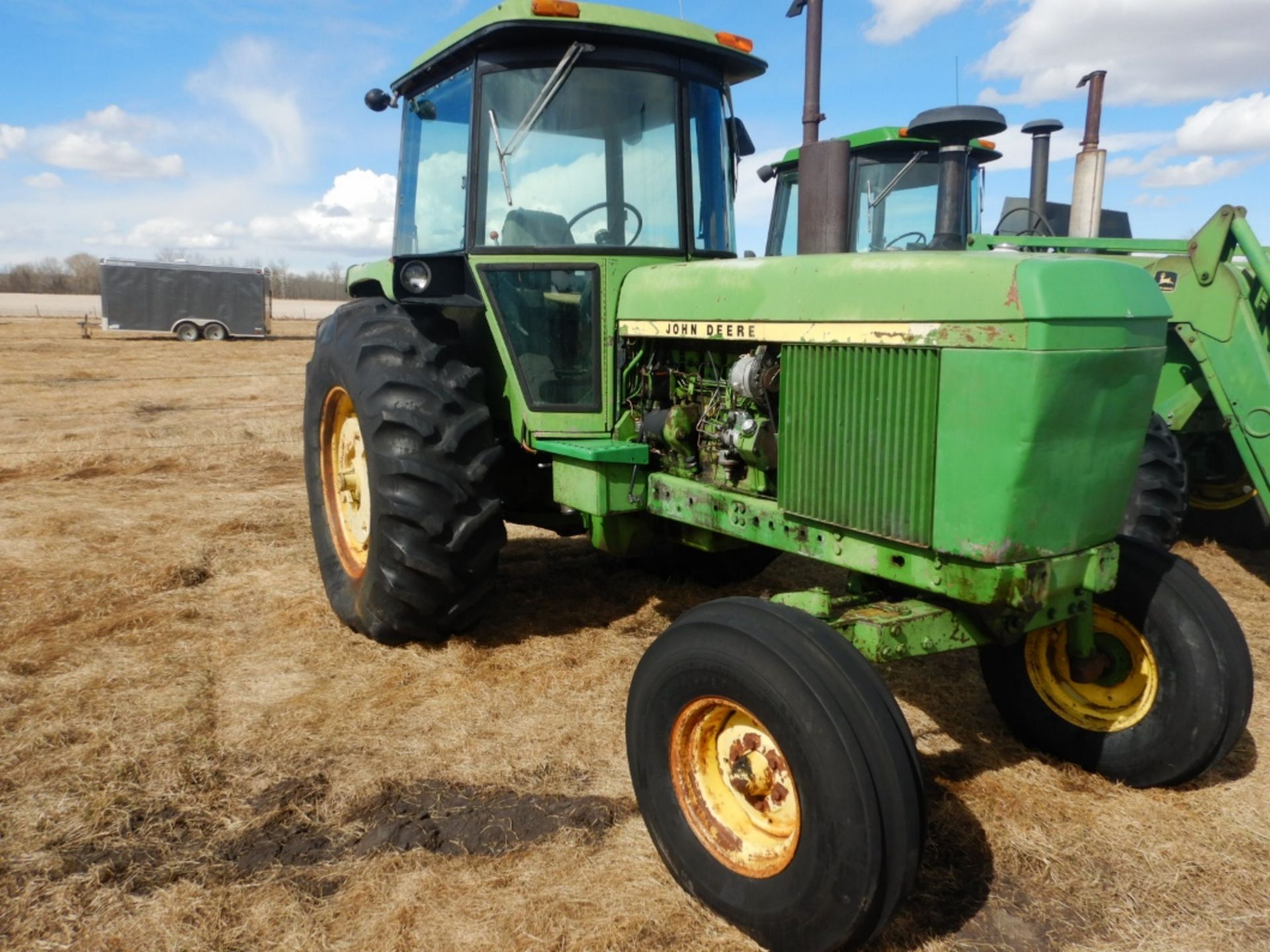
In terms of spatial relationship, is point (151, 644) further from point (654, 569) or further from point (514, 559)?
point (654, 569)

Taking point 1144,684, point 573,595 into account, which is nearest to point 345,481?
point 573,595

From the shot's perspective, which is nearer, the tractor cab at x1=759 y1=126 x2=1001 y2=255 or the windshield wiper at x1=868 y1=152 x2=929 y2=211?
the windshield wiper at x1=868 y1=152 x2=929 y2=211

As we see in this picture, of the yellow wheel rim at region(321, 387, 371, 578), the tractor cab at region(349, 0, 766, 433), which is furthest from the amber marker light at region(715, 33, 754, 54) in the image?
the yellow wheel rim at region(321, 387, 371, 578)

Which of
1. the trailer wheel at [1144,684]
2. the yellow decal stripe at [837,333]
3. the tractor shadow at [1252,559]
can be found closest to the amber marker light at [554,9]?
the yellow decal stripe at [837,333]

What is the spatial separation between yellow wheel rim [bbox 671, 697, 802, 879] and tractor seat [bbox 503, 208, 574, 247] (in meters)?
1.97

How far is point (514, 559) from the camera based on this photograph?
5.48 meters

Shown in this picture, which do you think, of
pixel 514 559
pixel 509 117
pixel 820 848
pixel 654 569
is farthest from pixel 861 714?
pixel 514 559

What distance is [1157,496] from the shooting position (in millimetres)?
4652

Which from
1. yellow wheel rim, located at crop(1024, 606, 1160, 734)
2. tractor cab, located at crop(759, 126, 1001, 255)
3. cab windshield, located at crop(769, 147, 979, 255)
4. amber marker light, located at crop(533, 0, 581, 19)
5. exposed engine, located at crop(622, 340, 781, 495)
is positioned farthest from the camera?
cab windshield, located at crop(769, 147, 979, 255)

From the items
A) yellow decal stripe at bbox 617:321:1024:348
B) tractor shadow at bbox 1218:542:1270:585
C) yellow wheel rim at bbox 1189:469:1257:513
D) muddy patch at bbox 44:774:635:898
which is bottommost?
muddy patch at bbox 44:774:635:898

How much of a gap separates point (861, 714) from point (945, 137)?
399 centimetres

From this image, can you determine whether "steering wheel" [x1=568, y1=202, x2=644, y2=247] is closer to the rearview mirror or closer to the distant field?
the rearview mirror

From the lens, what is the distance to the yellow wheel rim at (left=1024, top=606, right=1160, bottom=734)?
9.84ft

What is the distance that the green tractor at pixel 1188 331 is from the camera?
15.3ft
